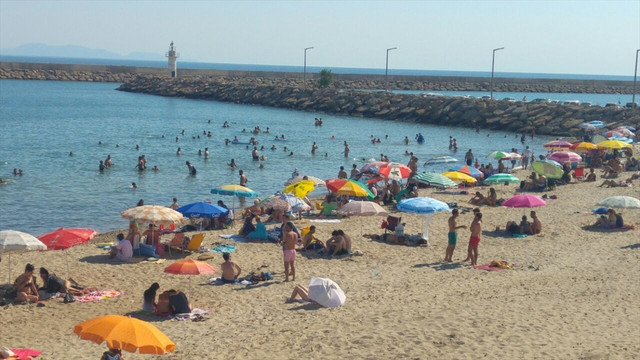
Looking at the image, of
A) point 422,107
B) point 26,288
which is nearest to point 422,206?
point 26,288

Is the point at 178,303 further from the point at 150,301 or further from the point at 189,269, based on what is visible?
the point at 189,269

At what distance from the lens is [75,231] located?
15.8m

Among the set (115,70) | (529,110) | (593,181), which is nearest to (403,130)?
(529,110)

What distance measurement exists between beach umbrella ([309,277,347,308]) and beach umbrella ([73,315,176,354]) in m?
4.29

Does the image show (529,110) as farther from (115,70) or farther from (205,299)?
(115,70)

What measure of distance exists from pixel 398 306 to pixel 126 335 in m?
5.62

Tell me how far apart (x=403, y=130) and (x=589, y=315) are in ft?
160

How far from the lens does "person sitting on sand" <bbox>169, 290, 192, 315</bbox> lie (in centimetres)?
1320

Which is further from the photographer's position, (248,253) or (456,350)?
(248,253)

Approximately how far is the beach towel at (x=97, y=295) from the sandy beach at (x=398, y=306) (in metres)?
0.21

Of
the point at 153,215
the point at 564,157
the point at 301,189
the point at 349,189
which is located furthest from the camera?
the point at 564,157

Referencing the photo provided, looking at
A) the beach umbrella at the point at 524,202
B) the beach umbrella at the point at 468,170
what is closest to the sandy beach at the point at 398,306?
the beach umbrella at the point at 524,202

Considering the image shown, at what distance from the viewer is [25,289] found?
45.4ft

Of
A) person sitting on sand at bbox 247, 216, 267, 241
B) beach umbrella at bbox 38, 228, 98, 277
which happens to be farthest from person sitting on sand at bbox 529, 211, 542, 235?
beach umbrella at bbox 38, 228, 98, 277
